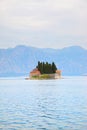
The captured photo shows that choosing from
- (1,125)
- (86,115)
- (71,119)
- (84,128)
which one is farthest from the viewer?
(86,115)

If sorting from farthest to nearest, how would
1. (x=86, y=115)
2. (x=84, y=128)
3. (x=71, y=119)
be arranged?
(x=86, y=115) < (x=71, y=119) < (x=84, y=128)

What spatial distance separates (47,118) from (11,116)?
179 inches

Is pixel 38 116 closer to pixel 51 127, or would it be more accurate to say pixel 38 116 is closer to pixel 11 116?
pixel 11 116

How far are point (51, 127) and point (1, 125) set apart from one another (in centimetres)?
504

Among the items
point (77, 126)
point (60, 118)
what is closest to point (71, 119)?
point (60, 118)

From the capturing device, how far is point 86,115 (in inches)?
1543

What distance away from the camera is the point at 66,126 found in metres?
32.3

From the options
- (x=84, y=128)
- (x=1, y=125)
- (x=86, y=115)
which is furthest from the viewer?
(x=86, y=115)

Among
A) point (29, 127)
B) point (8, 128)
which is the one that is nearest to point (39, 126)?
point (29, 127)

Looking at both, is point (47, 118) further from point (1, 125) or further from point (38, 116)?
point (1, 125)

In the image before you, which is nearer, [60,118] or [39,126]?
[39,126]

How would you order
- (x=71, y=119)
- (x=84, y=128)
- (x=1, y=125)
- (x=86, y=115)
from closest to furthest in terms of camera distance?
(x=84, y=128), (x=1, y=125), (x=71, y=119), (x=86, y=115)

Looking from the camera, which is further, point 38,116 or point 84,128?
point 38,116

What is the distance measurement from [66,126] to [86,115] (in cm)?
741
